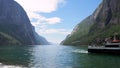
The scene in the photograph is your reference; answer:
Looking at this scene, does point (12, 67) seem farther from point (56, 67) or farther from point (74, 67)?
point (74, 67)

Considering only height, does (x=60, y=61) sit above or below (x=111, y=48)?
below

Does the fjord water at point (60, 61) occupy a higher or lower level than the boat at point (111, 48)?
lower

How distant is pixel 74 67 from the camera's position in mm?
62469

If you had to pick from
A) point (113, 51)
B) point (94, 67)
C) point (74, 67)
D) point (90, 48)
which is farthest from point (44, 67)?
point (90, 48)

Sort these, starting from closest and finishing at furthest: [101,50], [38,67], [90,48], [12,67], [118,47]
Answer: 1. [12,67]
2. [38,67]
3. [118,47]
4. [101,50]
5. [90,48]

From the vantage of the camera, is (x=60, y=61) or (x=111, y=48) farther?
(x=111, y=48)

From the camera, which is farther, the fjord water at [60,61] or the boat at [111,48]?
the boat at [111,48]

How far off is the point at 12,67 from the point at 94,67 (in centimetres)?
2126

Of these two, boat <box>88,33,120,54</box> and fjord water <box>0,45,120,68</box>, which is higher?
boat <box>88,33,120,54</box>

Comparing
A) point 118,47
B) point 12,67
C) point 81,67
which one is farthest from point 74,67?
point 118,47

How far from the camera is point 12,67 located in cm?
5700

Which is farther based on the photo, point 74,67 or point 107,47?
point 107,47

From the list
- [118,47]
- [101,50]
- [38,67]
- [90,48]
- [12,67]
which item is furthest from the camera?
[90,48]

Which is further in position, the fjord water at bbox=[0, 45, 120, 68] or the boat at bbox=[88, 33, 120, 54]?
the boat at bbox=[88, 33, 120, 54]
